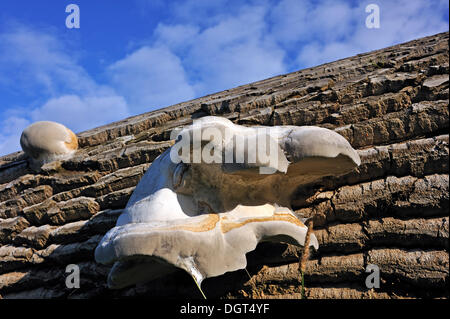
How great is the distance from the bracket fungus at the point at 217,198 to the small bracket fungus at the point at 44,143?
2.07 metres

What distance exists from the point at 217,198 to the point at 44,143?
2611mm

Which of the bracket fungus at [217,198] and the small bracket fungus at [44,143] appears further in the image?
the small bracket fungus at [44,143]

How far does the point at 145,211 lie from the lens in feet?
5.63

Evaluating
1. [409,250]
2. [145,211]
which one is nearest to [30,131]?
[145,211]

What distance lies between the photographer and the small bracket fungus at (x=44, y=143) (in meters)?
3.53

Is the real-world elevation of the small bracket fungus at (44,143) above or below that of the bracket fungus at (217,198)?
above

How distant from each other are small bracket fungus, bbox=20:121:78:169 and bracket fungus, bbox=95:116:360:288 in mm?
2066

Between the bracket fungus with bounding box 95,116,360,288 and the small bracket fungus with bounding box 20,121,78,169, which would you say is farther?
the small bracket fungus with bounding box 20,121,78,169

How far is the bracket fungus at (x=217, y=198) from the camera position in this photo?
5.01 feet

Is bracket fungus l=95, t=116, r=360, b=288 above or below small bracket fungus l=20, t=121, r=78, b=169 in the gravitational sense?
below

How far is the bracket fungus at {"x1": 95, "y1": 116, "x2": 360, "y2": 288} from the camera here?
1527 mm

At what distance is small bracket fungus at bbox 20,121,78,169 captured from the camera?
353 cm

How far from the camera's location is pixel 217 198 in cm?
185
